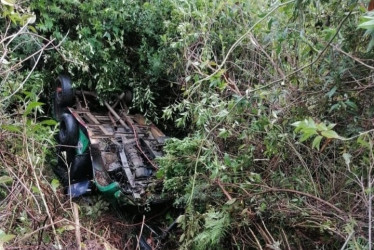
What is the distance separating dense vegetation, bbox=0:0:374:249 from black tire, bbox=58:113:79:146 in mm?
294

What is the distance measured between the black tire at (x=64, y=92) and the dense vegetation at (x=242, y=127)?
16 centimetres

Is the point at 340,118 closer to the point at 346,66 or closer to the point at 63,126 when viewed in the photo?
the point at 346,66

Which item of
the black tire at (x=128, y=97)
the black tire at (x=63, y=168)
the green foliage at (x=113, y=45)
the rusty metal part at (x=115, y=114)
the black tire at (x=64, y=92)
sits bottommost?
the black tire at (x=63, y=168)

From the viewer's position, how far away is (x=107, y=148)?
414 cm

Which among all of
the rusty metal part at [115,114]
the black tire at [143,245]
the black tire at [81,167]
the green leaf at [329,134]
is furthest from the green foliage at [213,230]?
the rusty metal part at [115,114]

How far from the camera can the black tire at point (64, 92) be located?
4.65 m

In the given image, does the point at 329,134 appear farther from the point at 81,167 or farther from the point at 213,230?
the point at 81,167

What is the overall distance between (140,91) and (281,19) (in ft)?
8.10

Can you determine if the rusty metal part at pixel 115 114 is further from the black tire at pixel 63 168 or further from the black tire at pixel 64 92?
the black tire at pixel 63 168

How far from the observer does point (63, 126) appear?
4453 millimetres

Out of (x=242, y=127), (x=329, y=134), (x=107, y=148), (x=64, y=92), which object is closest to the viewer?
(x=329, y=134)

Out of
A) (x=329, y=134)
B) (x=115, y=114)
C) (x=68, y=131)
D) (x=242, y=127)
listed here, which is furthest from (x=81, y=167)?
(x=329, y=134)

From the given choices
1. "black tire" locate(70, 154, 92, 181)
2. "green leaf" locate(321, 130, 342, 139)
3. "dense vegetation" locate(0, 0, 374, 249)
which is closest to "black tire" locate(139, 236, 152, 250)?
"dense vegetation" locate(0, 0, 374, 249)

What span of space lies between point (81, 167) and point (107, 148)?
1.36 ft
